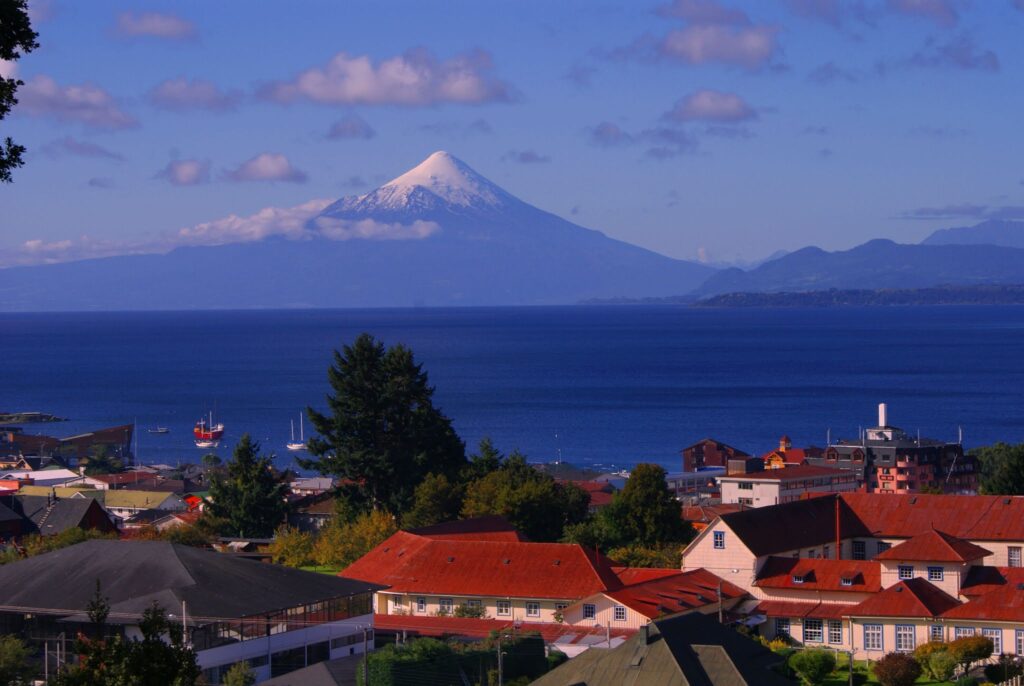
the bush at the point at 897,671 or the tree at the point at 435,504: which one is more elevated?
the tree at the point at 435,504

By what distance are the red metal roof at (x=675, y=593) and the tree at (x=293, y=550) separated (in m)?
12.3

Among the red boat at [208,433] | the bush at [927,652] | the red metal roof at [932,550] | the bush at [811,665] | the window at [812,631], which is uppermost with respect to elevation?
the red metal roof at [932,550]

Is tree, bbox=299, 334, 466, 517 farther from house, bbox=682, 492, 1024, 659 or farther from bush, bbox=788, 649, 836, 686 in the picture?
bush, bbox=788, 649, 836, 686

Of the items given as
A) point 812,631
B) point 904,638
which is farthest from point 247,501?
point 904,638

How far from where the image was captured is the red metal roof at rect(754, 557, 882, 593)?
34406mm

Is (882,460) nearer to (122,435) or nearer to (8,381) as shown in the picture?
(122,435)

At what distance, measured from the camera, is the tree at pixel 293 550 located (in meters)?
43.1

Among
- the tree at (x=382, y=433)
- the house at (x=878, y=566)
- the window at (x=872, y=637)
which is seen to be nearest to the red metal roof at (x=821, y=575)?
the house at (x=878, y=566)

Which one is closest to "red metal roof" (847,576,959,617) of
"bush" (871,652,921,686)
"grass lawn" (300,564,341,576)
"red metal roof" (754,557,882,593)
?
"red metal roof" (754,557,882,593)

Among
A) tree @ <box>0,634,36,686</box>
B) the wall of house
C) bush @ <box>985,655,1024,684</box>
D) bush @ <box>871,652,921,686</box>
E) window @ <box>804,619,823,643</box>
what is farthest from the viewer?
the wall of house

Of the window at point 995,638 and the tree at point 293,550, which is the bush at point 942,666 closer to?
the window at point 995,638

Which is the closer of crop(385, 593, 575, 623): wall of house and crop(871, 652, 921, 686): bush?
crop(871, 652, 921, 686): bush

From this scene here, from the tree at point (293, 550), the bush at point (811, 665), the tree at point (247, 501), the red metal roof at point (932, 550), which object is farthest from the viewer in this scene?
the tree at point (247, 501)

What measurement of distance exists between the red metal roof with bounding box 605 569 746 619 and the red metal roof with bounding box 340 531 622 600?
117 cm
